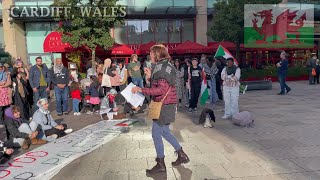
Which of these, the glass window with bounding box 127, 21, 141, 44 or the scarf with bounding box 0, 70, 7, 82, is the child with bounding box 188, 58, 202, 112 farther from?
the glass window with bounding box 127, 21, 141, 44

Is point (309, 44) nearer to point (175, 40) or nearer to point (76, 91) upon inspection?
point (175, 40)

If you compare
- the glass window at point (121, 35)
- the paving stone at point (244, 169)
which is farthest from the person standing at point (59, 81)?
the glass window at point (121, 35)

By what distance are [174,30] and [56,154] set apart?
20271 millimetres

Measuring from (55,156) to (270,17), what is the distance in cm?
1882

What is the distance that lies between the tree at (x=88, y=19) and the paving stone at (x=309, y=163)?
12994mm

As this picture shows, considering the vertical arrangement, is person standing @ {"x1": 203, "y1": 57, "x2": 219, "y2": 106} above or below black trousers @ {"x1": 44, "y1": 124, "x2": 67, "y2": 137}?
above

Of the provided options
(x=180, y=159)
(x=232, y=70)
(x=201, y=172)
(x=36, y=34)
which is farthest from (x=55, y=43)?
(x=201, y=172)

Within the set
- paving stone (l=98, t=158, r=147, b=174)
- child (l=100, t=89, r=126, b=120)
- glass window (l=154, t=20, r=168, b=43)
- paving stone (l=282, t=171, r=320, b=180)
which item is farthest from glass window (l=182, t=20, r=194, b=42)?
paving stone (l=282, t=171, r=320, b=180)

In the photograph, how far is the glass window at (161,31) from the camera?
2430cm

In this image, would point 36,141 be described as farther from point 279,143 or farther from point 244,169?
point 279,143

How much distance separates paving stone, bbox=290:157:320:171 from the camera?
439 cm

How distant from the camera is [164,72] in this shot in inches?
169

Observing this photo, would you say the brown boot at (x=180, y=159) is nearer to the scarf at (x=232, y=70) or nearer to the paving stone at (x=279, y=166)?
the paving stone at (x=279, y=166)

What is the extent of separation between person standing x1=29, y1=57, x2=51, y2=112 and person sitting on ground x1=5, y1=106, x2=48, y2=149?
307 centimetres
